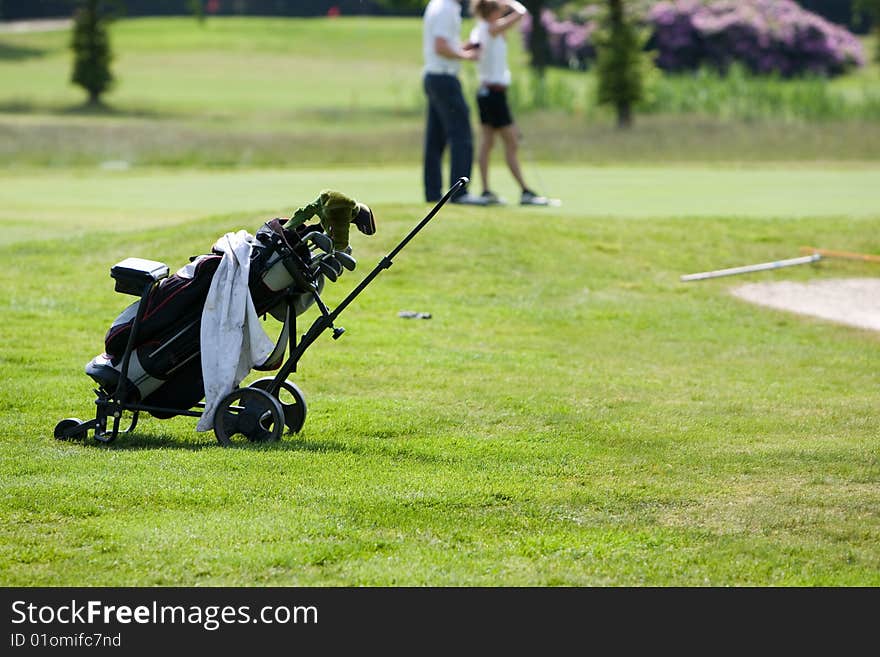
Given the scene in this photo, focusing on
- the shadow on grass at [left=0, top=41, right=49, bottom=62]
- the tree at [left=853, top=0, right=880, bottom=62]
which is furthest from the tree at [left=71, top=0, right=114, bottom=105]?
the tree at [left=853, top=0, right=880, bottom=62]

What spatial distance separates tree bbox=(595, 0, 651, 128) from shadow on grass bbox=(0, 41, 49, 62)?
33.8 metres

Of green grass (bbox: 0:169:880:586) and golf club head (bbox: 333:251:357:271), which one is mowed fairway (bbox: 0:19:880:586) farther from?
golf club head (bbox: 333:251:357:271)

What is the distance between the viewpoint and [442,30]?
14.4 metres

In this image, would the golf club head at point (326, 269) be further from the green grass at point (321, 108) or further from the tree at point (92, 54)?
the tree at point (92, 54)

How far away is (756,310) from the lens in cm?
1175

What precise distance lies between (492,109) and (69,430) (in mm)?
9004

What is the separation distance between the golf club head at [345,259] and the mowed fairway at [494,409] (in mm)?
852

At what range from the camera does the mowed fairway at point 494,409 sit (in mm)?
5152
